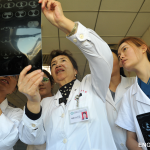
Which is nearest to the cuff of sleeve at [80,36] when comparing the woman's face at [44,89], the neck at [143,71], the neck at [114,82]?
the neck at [143,71]

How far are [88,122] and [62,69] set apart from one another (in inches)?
28.8

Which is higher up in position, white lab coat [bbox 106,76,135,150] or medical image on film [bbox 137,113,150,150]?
medical image on film [bbox 137,113,150,150]

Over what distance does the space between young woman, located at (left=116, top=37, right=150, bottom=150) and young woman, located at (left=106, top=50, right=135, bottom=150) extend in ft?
0.40

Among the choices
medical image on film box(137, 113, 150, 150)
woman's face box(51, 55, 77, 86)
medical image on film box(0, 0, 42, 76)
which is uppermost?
medical image on film box(0, 0, 42, 76)

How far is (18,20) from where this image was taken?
0.99 meters

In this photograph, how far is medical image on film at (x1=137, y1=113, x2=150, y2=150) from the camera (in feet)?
3.59

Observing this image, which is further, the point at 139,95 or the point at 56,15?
the point at 139,95

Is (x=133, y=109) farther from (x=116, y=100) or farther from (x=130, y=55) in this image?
(x=130, y=55)

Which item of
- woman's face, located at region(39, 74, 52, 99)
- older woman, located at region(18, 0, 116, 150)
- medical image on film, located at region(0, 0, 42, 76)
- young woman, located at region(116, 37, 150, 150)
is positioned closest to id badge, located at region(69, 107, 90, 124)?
older woman, located at region(18, 0, 116, 150)

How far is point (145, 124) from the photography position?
112cm

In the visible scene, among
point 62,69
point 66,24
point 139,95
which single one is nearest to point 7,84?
point 62,69

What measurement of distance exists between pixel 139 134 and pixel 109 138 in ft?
0.88

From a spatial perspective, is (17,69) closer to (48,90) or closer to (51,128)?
(51,128)

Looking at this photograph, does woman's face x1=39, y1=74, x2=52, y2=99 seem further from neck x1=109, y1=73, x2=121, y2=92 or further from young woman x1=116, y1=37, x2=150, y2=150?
young woman x1=116, y1=37, x2=150, y2=150
